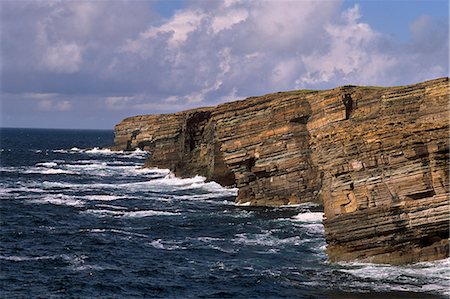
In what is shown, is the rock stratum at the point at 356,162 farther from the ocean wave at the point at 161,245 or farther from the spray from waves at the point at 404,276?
the ocean wave at the point at 161,245

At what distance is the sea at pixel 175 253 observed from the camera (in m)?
38.3

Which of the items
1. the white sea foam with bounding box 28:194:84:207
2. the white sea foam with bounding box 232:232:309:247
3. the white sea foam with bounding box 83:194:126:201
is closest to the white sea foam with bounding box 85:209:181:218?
the white sea foam with bounding box 28:194:84:207

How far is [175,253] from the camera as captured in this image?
162 ft

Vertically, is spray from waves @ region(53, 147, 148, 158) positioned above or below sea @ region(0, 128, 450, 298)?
above

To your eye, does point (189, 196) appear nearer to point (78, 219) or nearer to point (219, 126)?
point (219, 126)

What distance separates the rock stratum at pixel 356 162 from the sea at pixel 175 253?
213cm

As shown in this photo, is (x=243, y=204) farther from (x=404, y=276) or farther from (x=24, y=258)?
(x=404, y=276)

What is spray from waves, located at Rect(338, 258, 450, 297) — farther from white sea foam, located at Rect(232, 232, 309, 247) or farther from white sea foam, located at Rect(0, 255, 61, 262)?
white sea foam, located at Rect(0, 255, 61, 262)

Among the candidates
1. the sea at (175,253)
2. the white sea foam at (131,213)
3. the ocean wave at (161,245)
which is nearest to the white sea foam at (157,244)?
the ocean wave at (161,245)

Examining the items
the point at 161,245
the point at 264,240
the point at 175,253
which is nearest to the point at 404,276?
the point at 264,240

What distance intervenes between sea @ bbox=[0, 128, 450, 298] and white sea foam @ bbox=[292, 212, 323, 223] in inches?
4.1

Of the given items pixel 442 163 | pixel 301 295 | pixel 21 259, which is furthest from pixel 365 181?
pixel 21 259

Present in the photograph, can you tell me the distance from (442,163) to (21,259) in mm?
32117

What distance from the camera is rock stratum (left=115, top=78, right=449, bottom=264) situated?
4194 cm
